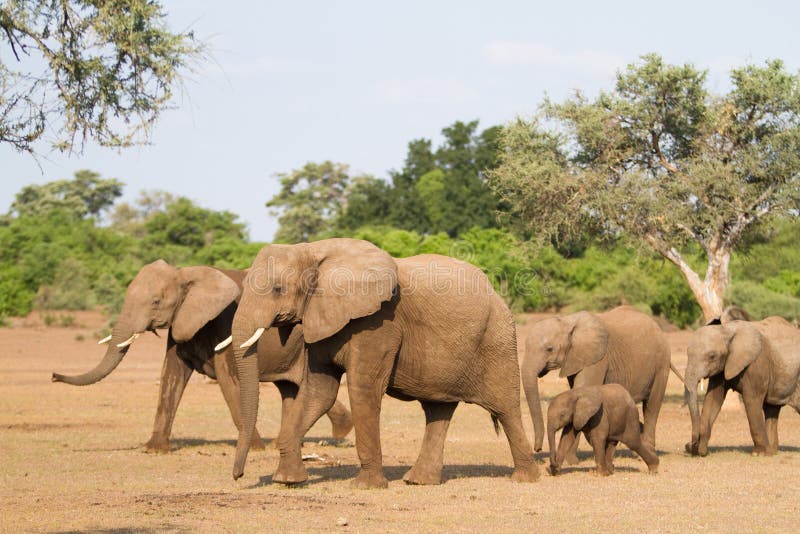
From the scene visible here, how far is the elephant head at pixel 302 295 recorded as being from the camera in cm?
1114

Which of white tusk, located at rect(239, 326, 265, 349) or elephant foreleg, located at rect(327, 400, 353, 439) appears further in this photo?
elephant foreleg, located at rect(327, 400, 353, 439)

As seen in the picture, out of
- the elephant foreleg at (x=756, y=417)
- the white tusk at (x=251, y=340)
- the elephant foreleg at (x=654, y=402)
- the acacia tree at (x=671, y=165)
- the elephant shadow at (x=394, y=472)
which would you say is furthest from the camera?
the acacia tree at (x=671, y=165)

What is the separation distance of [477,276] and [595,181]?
11.5 m

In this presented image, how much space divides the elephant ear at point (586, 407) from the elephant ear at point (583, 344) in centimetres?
192

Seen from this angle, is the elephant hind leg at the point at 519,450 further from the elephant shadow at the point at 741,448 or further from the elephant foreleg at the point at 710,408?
the elephant shadow at the point at 741,448

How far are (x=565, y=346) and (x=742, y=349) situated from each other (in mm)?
2586

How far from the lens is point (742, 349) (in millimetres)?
15680

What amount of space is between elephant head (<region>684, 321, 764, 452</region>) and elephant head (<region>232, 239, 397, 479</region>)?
19.3 feet

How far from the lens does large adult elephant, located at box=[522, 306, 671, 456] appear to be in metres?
14.8

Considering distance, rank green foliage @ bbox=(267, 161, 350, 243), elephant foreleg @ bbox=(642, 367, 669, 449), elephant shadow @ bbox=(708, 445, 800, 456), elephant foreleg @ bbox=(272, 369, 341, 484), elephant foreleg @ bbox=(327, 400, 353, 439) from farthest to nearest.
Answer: green foliage @ bbox=(267, 161, 350, 243) < elephant foreleg @ bbox=(327, 400, 353, 439) < elephant shadow @ bbox=(708, 445, 800, 456) < elephant foreleg @ bbox=(642, 367, 669, 449) < elephant foreleg @ bbox=(272, 369, 341, 484)

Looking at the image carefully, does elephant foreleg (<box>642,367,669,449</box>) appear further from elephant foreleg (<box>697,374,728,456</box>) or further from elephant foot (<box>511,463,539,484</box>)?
elephant foot (<box>511,463,539,484</box>)

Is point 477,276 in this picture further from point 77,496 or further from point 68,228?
point 68,228

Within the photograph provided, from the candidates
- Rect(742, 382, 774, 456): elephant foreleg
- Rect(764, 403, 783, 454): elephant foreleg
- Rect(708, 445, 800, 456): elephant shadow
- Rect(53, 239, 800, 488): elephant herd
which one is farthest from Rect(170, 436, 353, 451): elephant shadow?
Rect(764, 403, 783, 454): elephant foreleg

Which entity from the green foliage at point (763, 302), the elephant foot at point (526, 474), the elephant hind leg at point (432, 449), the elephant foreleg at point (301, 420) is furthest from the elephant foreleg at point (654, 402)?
the green foliage at point (763, 302)
